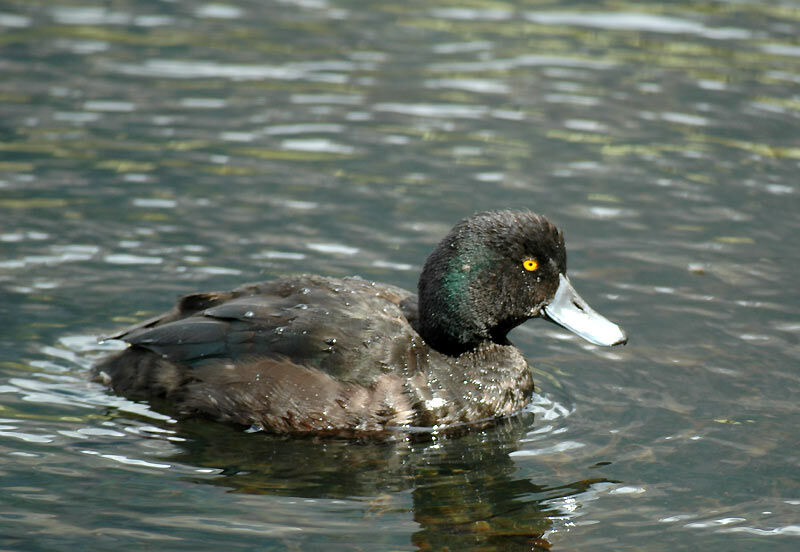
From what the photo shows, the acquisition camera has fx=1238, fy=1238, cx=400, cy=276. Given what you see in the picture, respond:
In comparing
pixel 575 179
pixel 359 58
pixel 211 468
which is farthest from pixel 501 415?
pixel 359 58

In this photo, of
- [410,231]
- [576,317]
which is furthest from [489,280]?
[410,231]

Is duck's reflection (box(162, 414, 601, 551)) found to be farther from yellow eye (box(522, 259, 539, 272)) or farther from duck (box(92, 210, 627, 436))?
yellow eye (box(522, 259, 539, 272))

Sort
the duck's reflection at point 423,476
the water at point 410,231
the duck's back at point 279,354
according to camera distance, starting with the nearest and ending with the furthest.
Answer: the duck's reflection at point 423,476, the water at point 410,231, the duck's back at point 279,354

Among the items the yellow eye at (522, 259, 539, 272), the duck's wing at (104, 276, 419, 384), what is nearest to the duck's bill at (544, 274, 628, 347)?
the yellow eye at (522, 259, 539, 272)

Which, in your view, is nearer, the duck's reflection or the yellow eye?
the duck's reflection

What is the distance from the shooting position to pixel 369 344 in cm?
740

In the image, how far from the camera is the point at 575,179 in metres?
11.5

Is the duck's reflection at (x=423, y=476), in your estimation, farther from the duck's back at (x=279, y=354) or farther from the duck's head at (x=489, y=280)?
the duck's head at (x=489, y=280)

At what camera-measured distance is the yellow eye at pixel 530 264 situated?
773cm

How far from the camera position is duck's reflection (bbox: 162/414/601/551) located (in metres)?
6.33

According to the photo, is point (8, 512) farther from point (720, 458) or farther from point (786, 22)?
point (786, 22)

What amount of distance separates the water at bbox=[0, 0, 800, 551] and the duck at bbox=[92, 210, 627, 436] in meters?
0.20

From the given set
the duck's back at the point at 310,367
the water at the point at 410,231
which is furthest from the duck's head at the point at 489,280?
the water at the point at 410,231

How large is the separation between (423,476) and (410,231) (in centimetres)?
367
